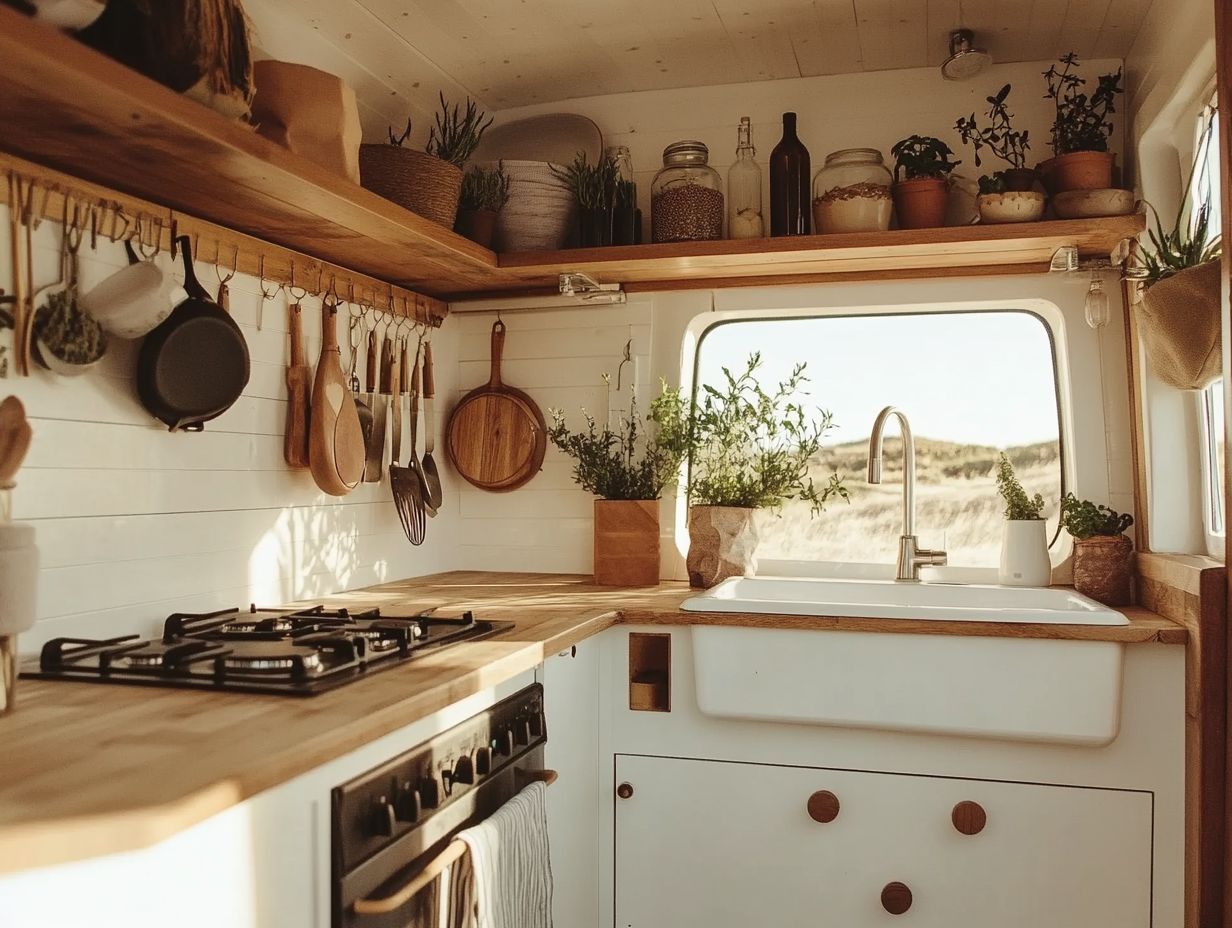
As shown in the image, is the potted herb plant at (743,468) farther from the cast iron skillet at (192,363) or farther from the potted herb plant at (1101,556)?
the cast iron skillet at (192,363)

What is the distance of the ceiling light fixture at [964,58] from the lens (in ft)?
8.09

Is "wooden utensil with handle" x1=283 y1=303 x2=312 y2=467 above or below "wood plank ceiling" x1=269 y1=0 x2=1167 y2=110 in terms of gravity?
below

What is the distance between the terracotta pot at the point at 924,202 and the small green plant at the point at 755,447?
44cm

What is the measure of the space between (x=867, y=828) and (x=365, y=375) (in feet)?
4.87

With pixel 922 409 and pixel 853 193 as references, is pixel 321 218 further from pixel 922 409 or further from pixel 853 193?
pixel 922 409

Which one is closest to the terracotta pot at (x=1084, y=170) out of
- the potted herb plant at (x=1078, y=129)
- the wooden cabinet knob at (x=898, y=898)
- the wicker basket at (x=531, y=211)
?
the potted herb plant at (x=1078, y=129)

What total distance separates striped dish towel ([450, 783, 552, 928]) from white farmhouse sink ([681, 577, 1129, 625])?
626mm

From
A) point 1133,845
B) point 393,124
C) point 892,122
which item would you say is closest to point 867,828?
Answer: point 1133,845

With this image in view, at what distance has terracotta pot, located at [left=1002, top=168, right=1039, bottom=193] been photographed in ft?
7.80

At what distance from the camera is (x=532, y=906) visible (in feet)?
5.34

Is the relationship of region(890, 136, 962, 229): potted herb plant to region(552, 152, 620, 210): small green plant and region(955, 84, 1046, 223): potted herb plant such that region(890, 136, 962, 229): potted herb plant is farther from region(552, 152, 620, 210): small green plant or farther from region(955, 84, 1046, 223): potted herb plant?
region(552, 152, 620, 210): small green plant

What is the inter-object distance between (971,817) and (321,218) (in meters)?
1.65

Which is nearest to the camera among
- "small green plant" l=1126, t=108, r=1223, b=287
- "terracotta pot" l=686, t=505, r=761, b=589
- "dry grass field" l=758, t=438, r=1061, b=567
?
"small green plant" l=1126, t=108, r=1223, b=287

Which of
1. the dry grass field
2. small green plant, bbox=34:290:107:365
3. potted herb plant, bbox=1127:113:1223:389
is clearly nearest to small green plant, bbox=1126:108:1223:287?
potted herb plant, bbox=1127:113:1223:389
